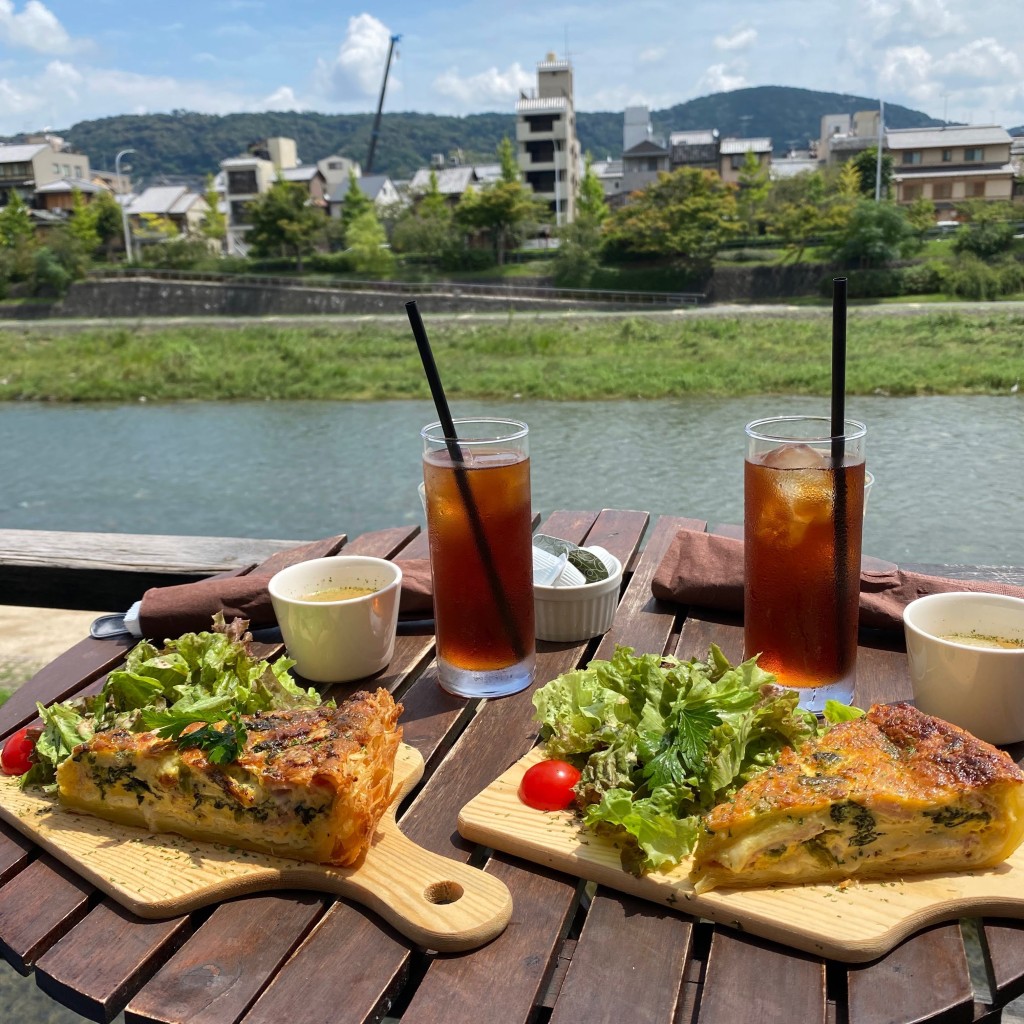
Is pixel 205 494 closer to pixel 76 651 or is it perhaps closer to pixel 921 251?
pixel 76 651

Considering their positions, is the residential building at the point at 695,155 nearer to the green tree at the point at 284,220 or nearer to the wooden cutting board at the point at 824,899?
the green tree at the point at 284,220

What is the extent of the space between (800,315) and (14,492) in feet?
60.9

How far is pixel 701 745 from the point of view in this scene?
1.62m

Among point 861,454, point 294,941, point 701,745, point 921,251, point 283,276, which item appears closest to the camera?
point 294,941

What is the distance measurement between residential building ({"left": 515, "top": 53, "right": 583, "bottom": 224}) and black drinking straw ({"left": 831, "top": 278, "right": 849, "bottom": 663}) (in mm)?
75468

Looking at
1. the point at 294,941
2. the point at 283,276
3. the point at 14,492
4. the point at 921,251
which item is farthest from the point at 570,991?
the point at 283,276

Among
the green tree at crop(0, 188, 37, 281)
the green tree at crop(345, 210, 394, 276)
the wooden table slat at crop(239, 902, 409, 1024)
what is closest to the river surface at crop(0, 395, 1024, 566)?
the wooden table slat at crop(239, 902, 409, 1024)

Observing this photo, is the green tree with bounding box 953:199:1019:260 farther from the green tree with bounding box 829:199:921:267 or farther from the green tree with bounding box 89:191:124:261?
the green tree with bounding box 89:191:124:261

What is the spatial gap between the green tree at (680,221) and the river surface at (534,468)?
35.6 meters

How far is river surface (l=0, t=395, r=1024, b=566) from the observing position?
22.7 feet

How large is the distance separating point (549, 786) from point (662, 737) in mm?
227

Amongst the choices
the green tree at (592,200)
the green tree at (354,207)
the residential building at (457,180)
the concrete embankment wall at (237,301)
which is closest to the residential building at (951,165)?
the green tree at (592,200)

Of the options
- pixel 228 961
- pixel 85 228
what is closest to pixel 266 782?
pixel 228 961

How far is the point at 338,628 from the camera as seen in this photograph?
2.23m
